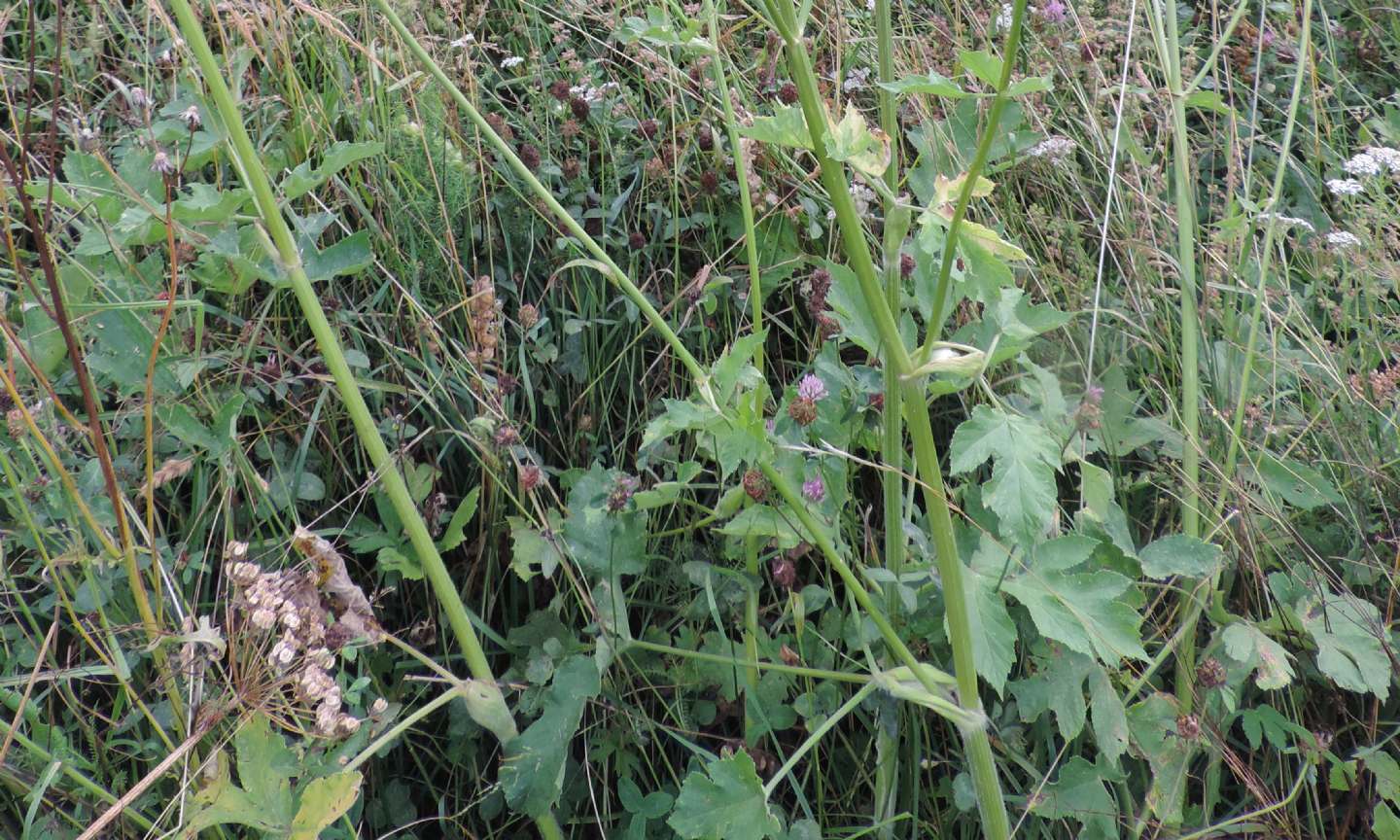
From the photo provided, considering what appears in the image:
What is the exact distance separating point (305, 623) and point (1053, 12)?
184cm

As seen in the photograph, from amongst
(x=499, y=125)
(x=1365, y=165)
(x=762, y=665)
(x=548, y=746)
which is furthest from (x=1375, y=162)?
(x=548, y=746)

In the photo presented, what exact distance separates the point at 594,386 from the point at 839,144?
975 mm

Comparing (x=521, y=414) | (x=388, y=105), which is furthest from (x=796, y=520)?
(x=388, y=105)

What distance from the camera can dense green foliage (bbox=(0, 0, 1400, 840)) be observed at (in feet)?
4.80

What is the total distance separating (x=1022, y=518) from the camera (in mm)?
1242

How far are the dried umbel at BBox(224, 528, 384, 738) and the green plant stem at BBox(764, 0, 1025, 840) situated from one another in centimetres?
65

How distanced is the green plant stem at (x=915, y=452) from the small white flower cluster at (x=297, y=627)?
644 mm

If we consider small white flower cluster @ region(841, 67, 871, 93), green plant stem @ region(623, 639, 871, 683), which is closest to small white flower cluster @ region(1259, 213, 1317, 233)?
small white flower cluster @ region(841, 67, 871, 93)

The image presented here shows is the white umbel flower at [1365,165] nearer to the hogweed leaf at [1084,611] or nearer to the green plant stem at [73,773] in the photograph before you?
the hogweed leaf at [1084,611]

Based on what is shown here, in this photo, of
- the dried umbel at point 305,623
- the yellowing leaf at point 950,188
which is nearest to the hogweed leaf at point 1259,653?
→ the yellowing leaf at point 950,188

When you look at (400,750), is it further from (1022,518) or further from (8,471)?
(1022,518)

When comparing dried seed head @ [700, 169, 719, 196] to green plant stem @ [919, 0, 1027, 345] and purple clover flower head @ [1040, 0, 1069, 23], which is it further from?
green plant stem @ [919, 0, 1027, 345]

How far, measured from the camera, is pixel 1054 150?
2191 mm

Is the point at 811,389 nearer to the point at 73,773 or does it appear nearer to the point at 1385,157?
the point at 73,773
